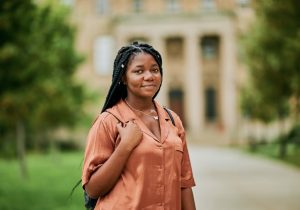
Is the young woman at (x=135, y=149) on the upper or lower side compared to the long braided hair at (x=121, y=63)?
lower

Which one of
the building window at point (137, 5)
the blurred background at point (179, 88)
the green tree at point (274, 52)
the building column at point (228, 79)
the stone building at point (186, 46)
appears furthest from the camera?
the building window at point (137, 5)

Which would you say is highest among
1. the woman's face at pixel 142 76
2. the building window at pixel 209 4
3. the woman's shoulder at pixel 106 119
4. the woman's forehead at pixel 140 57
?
the building window at pixel 209 4

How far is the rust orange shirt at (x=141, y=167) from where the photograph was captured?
10.0 ft

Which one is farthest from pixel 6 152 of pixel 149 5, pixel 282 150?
pixel 149 5

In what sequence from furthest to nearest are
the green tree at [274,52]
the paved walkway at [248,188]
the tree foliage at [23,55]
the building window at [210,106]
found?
the building window at [210,106]
the green tree at [274,52]
the tree foliage at [23,55]
the paved walkway at [248,188]

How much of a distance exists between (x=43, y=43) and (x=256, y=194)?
6.65 m

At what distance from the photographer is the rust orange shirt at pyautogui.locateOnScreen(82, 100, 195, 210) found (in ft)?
10.0

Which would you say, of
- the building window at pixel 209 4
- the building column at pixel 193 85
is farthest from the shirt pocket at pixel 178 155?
the building window at pixel 209 4

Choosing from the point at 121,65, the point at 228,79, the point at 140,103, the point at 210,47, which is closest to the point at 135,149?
A: the point at 140,103

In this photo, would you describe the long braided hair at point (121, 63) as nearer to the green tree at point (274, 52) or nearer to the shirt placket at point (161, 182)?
the shirt placket at point (161, 182)

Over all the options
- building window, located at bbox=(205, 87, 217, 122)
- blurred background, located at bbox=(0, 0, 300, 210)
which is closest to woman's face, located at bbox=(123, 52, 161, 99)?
blurred background, located at bbox=(0, 0, 300, 210)

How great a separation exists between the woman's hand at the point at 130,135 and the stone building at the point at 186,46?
46112 mm

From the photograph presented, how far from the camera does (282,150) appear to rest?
29.4m

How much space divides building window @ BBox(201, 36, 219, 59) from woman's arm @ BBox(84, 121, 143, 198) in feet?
167
